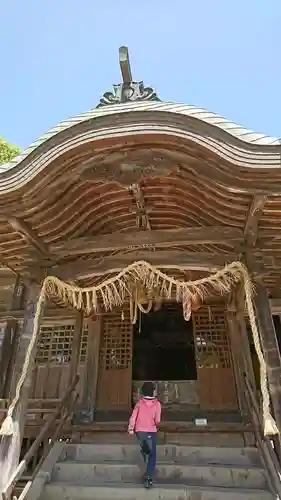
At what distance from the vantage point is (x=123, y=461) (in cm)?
531

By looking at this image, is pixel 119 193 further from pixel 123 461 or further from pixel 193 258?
pixel 123 461

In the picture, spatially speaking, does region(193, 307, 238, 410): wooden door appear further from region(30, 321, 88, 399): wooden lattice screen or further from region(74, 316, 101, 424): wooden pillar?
region(30, 321, 88, 399): wooden lattice screen

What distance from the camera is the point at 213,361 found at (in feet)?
24.1

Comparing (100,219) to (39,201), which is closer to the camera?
(39,201)

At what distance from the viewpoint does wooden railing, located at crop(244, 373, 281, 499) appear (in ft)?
14.1

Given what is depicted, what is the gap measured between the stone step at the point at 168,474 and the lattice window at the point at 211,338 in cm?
256

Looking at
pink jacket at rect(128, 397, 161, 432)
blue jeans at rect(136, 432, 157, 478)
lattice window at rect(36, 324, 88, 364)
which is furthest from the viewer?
lattice window at rect(36, 324, 88, 364)

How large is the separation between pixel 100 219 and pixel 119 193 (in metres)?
0.64

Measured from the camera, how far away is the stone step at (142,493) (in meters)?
4.30

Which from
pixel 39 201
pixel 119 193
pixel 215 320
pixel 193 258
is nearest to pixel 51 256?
pixel 39 201

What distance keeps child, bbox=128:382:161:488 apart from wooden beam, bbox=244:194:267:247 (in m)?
2.41

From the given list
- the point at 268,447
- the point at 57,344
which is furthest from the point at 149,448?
the point at 57,344

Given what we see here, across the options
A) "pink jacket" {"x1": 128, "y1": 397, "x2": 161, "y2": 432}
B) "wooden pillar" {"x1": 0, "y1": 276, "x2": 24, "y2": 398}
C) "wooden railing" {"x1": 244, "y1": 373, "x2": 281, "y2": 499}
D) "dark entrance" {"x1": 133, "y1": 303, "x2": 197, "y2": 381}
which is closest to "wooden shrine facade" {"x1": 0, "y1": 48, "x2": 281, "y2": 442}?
"wooden railing" {"x1": 244, "y1": 373, "x2": 281, "y2": 499}

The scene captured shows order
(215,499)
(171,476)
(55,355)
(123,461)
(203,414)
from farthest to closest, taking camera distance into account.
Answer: (55,355)
(203,414)
(123,461)
(171,476)
(215,499)
